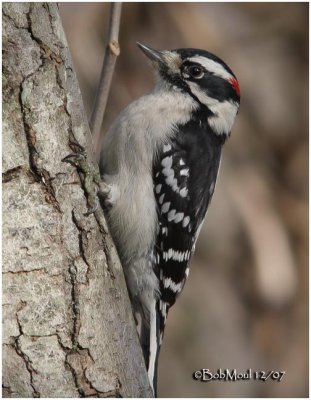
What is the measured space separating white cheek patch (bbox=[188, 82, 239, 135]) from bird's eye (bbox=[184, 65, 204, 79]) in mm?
49

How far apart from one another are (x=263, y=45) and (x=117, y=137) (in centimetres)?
440

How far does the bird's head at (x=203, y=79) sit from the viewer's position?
4.05 m

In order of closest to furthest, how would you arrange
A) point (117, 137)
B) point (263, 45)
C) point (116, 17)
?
point (116, 17) < point (117, 137) < point (263, 45)

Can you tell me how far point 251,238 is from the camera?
6.76 metres

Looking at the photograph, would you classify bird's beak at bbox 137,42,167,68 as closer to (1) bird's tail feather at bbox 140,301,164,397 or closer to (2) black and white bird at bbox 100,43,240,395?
(2) black and white bird at bbox 100,43,240,395

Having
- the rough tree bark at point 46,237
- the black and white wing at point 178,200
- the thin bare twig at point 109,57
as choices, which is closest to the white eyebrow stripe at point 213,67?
the black and white wing at point 178,200

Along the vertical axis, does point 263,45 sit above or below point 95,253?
above

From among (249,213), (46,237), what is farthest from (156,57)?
(249,213)

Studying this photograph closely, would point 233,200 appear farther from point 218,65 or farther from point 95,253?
point 95,253

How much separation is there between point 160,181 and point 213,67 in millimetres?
848

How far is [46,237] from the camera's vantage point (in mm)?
2662

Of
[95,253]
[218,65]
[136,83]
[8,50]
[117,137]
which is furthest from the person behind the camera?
[136,83]

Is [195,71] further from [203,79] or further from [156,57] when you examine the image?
[156,57]

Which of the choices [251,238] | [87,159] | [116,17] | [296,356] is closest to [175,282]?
[87,159]
